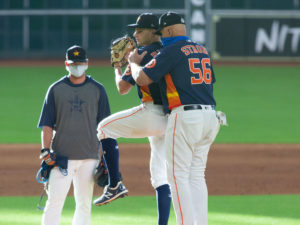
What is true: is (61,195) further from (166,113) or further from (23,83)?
(23,83)

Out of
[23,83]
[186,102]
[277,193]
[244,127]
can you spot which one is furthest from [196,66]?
[23,83]

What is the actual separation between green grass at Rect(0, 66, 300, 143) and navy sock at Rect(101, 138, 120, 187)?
23.3 feet

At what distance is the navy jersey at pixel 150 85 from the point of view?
5.64 m

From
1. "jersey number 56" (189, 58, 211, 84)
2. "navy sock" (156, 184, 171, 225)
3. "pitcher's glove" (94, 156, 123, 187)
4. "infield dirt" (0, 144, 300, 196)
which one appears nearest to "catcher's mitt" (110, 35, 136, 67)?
"jersey number 56" (189, 58, 211, 84)

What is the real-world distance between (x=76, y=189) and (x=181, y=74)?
1.36 m

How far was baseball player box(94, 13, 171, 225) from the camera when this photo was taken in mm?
5621

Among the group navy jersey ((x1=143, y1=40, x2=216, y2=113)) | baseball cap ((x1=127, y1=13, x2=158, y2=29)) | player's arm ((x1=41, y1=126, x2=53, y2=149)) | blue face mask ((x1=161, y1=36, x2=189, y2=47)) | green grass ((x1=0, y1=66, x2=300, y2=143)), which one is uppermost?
baseball cap ((x1=127, y1=13, x2=158, y2=29))

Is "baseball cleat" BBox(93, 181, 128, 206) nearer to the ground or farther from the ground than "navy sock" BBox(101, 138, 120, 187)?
nearer to the ground

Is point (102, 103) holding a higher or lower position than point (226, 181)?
higher

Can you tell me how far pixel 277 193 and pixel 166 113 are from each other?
11.8 feet

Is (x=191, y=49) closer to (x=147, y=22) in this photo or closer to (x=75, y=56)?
(x=147, y=22)

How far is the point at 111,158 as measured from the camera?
560 centimetres

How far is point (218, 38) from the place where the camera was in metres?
31.8

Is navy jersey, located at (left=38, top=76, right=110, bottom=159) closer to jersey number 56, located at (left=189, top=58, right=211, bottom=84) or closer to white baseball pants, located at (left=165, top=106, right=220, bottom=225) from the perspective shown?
white baseball pants, located at (left=165, top=106, right=220, bottom=225)
